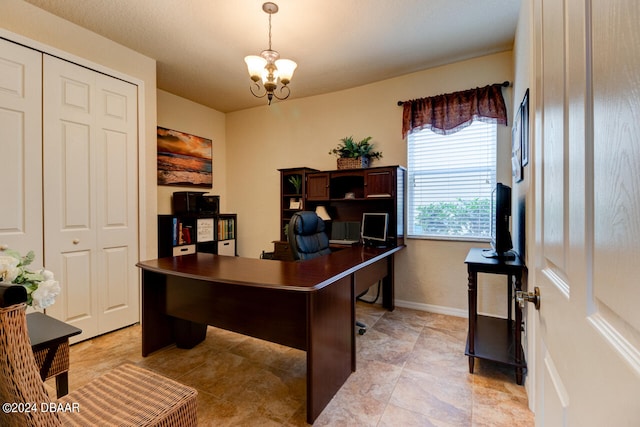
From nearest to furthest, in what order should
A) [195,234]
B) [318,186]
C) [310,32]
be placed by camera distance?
[310,32]
[318,186]
[195,234]

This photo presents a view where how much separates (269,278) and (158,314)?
1.34m

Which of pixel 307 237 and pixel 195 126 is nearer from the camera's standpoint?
pixel 307 237

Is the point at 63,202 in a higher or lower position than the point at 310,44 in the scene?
lower

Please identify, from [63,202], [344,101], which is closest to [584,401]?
[63,202]

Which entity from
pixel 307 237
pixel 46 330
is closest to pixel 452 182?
pixel 307 237

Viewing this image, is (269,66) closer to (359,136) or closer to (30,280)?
(359,136)

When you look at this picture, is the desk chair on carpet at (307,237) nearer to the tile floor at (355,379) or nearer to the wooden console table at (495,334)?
the tile floor at (355,379)

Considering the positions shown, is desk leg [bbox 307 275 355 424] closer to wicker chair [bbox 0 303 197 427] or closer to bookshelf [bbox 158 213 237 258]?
wicker chair [bbox 0 303 197 427]

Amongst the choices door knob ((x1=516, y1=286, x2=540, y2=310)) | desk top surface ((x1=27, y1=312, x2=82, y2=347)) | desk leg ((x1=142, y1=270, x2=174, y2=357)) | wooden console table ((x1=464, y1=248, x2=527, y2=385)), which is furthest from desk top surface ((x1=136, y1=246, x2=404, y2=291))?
door knob ((x1=516, y1=286, x2=540, y2=310))

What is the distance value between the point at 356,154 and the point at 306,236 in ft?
4.46

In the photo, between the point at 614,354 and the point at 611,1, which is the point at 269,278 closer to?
the point at 614,354

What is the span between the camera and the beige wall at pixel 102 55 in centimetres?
227

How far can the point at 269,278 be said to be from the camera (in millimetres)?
1732

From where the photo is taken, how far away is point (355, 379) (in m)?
2.05
